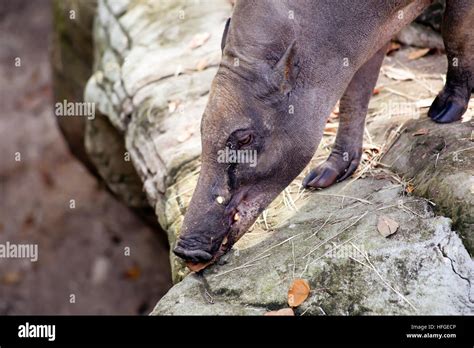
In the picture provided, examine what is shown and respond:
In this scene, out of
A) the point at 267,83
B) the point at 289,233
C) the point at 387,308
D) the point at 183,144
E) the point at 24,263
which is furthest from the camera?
the point at 24,263

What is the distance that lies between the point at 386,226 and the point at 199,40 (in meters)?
3.40

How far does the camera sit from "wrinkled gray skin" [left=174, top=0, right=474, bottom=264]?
4.73 metres

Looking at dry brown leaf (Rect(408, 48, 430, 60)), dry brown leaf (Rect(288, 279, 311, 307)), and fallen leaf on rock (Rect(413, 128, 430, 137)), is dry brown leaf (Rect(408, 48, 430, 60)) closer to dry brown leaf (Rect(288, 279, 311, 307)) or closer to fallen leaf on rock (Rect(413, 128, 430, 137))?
fallen leaf on rock (Rect(413, 128, 430, 137))

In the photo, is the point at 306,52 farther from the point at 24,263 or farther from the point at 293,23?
the point at 24,263

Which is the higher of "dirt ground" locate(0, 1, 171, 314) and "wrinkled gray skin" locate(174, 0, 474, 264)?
"wrinkled gray skin" locate(174, 0, 474, 264)

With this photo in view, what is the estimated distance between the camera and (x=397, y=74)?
6969mm

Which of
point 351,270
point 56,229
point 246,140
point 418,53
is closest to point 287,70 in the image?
point 246,140

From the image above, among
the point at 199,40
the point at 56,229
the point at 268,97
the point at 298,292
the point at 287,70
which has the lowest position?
the point at 56,229

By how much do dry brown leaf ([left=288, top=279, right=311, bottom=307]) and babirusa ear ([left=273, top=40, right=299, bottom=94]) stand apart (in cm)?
109

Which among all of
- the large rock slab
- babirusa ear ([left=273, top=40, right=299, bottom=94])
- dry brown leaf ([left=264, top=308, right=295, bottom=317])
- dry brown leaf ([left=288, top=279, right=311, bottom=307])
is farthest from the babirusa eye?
dry brown leaf ([left=264, top=308, right=295, bottom=317])

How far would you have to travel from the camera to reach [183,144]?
661cm

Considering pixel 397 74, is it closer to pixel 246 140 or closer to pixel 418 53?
pixel 418 53

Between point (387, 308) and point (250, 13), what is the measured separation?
1837 mm
